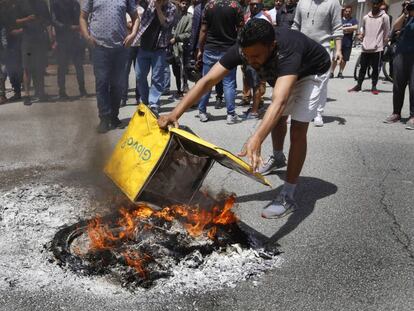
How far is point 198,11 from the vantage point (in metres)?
7.01

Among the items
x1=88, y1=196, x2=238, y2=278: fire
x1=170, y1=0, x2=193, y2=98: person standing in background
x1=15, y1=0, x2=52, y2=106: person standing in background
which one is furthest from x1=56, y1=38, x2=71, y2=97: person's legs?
x1=88, y1=196, x2=238, y2=278: fire

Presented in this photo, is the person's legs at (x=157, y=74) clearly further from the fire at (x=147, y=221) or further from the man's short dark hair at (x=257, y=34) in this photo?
the man's short dark hair at (x=257, y=34)

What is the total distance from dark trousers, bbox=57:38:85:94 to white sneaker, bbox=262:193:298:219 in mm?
5781

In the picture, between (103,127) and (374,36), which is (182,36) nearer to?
(103,127)

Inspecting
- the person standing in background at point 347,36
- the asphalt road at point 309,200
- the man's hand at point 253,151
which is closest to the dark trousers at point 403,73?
the asphalt road at point 309,200

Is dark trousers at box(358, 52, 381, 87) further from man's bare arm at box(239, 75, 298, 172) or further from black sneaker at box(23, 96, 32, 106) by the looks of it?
man's bare arm at box(239, 75, 298, 172)

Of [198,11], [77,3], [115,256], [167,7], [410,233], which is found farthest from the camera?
[77,3]

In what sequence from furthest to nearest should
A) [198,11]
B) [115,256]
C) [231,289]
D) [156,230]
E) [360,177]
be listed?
1. [198,11]
2. [360,177]
3. [156,230]
4. [115,256]
5. [231,289]

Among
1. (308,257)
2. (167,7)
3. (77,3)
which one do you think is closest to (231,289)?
(308,257)

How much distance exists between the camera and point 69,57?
8266mm

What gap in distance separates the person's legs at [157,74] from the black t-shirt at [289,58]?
3421mm

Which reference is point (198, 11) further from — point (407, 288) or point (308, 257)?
point (407, 288)

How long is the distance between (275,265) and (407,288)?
817mm

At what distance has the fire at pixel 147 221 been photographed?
299 centimetres
